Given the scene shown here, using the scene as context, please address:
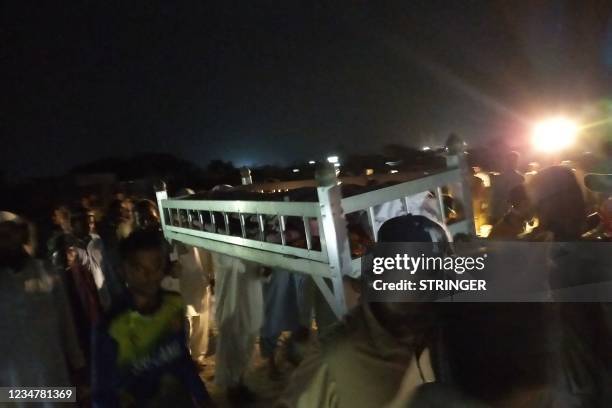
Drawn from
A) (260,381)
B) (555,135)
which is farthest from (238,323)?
(555,135)

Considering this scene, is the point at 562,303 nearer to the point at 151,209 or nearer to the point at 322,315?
the point at 322,315

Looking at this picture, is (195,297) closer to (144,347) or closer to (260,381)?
(260,381)

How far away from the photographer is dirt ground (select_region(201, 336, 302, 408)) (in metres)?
3.83

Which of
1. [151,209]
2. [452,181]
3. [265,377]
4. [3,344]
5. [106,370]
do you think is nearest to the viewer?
[106,370]

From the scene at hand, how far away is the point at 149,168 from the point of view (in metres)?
33.6

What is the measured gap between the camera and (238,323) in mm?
3793

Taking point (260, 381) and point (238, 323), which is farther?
point (260, 381)

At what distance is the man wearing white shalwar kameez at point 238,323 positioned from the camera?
3785 millimetres

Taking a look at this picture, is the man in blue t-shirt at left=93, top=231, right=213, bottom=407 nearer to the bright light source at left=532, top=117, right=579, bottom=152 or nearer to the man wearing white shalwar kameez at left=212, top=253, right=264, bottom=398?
the man wearing white shalwar kameez at left=212, top=253, right=264, bottom=398

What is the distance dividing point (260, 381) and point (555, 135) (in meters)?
7.32

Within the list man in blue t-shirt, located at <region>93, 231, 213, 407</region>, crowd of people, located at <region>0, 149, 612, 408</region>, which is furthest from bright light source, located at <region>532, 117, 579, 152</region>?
man in blue t-shirt, located at <region>93, 231, 213, 407</region>

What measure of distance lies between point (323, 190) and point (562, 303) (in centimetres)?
144

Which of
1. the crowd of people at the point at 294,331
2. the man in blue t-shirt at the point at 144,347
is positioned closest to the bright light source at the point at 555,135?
the crowd of people at the point at 294,331

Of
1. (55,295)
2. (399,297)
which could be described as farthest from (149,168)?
(399,297)
